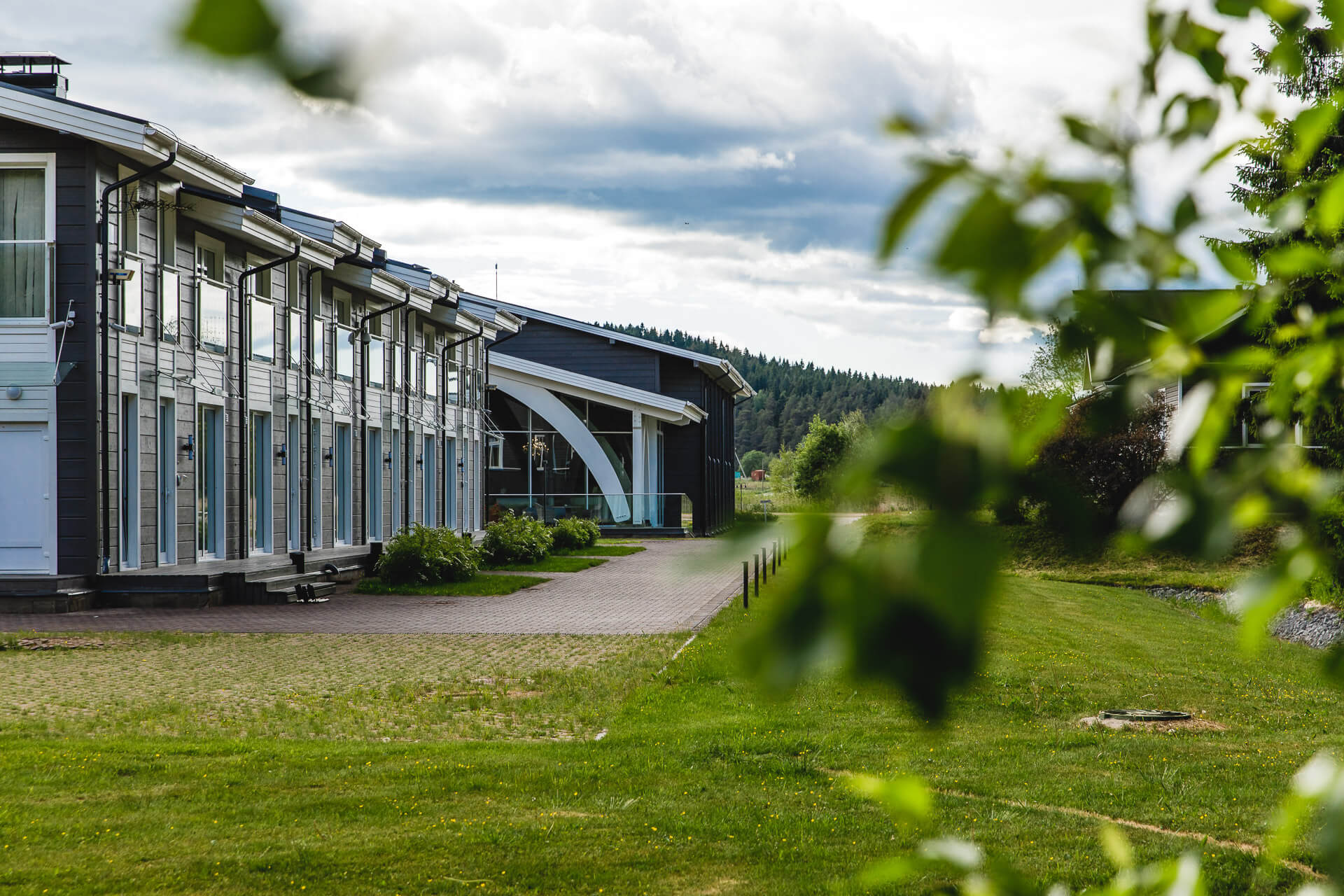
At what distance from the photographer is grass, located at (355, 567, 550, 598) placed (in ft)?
67.2

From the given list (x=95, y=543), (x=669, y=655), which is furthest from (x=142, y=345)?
(x=669, y=655)

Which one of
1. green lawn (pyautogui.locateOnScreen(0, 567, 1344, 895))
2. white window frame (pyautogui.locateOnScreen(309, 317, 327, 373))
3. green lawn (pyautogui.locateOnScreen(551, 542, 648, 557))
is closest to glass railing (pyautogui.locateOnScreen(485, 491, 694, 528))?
green lawn (pyautogui.locateOnScreen(551, 542, 648, 557))

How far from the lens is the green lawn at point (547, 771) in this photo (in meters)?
6.09

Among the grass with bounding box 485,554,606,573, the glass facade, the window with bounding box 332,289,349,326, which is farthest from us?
the glass facade

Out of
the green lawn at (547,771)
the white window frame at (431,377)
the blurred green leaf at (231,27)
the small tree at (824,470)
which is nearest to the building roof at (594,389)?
the white window frame at (431,377)

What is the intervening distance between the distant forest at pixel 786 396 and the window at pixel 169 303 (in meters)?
8.57

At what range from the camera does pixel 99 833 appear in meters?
6.48

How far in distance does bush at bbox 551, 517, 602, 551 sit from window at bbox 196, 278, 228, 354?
12.6 metres

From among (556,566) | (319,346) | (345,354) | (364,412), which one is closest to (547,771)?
(319,346)

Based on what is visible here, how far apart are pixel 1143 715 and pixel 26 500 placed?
48.1 feet

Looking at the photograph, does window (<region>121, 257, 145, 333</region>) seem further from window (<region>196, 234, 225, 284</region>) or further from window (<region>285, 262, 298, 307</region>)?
window (<region>285, 262, 298, 307</region>)

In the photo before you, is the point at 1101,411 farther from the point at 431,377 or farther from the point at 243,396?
the point at 431,377

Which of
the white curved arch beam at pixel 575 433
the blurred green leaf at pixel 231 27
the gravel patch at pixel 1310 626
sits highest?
the white curved arch beam at pixel 575 433

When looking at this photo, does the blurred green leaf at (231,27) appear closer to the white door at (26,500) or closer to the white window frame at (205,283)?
the white door at (26,500)
